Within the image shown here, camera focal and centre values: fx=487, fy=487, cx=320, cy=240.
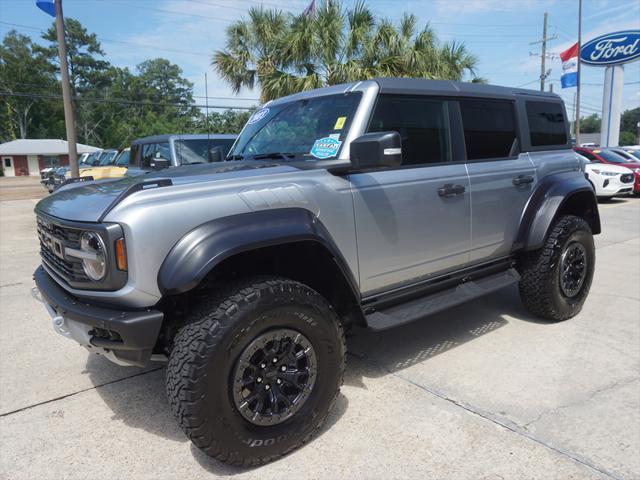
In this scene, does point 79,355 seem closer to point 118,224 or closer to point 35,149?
point 118,224

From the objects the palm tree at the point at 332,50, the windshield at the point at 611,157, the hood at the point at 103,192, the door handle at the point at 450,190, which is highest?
the palm tree at the point at 332,50

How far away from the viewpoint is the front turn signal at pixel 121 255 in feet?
7.19

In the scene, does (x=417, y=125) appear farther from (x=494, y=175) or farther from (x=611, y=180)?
(x=611, y=180)

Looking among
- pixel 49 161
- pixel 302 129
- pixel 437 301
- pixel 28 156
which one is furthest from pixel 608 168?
pixel 28 156

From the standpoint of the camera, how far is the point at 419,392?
319 cm

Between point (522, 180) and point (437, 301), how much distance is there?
1.38 m

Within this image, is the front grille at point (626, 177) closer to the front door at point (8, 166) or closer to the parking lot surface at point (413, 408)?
the parking lot surface at point (413, 408)

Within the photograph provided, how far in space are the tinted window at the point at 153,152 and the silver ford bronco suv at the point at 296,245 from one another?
5.58 metres

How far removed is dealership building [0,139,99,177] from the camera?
5481 cm

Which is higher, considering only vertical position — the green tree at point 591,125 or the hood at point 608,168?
the green tree at point 591,125

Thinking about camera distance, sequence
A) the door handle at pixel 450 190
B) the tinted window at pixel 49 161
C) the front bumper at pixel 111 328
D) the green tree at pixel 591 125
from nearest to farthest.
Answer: the front bumper at pixel 111 328
the door handle at pixel 450 190
the tinted window at pixel 49 161
the green tree at pixel 591 125

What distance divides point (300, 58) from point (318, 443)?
1221cm

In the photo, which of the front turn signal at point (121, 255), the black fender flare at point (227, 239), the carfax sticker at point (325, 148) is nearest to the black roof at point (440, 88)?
the carfax sticker at point (325, 148)

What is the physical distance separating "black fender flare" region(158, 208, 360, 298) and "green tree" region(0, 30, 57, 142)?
67.9 meters
